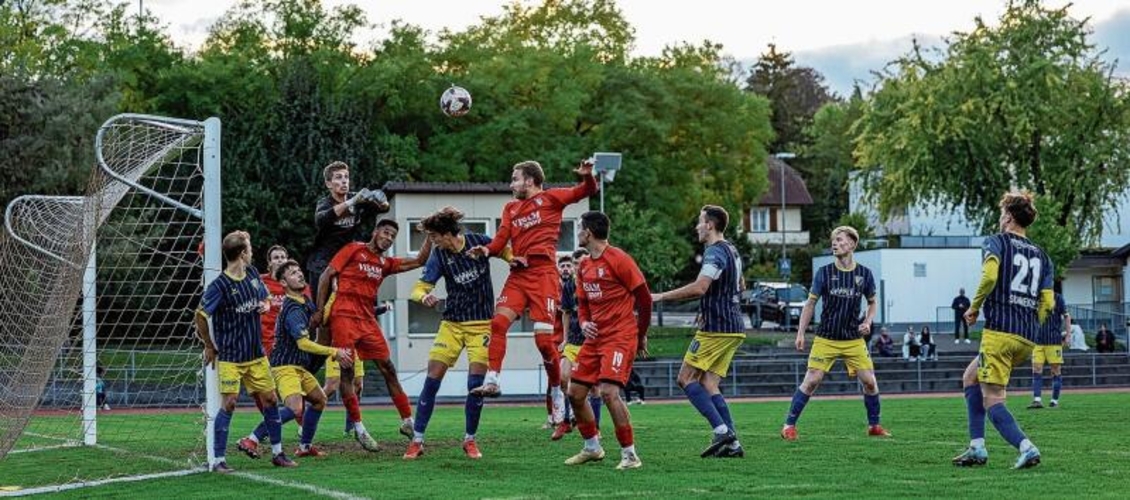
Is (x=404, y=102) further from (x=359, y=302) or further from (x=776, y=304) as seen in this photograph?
(x=359, y=302)

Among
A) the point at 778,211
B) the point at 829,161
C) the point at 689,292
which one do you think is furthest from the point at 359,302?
the point at 829,161

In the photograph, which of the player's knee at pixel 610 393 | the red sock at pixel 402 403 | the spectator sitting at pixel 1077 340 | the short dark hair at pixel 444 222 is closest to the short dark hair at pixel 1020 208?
the player's knee at pixel 610 393

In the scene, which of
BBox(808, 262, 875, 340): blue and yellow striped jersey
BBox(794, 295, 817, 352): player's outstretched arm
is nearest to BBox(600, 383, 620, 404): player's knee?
BBox(794, 295, 817, 352): player's outstretched arm

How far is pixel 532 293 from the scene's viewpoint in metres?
14.5

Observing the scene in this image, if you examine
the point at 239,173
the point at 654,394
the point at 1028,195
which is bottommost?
the point at 654,394

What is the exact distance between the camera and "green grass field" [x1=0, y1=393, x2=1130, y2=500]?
11172 millimetres

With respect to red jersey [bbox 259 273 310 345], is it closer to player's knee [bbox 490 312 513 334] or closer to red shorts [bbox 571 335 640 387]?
player's knee [bbox 490 312 513 334]

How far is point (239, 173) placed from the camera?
52125 millimetres

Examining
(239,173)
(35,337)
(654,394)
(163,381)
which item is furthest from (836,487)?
(239,173)

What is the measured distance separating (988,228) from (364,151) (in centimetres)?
2452

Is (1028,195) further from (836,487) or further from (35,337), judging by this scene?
(35,337)

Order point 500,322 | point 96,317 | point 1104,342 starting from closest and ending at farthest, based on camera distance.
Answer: point 500,322, point 96,317, point 1104,342

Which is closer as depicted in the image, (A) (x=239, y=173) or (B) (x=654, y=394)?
(B) (x=654, y=394)

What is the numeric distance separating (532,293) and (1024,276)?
4536 mm
